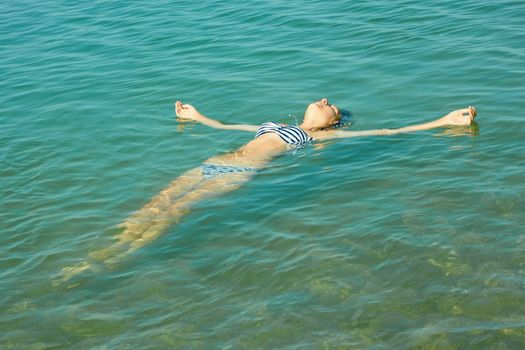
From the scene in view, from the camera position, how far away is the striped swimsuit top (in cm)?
1159

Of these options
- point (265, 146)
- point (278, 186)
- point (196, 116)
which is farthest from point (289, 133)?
point (196, 116)

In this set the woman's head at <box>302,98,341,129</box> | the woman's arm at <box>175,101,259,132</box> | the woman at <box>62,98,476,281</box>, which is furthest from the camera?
the woman's arm at <box>175,101,259,132</box>

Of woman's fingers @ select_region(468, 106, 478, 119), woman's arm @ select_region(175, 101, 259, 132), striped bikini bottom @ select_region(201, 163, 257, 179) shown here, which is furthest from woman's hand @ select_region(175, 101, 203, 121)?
woman's fingers @ select_region(468, 106, 478, 119)

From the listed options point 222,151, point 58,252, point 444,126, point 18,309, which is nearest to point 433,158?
point 444,126

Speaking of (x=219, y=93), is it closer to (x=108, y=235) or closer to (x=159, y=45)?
(x=159, y=45)

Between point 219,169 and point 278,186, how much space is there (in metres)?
0.87

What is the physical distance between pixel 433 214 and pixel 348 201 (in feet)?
3.87

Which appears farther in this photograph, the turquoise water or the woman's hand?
the woman's hand

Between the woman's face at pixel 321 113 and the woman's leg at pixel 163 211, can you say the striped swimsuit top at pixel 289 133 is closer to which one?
the woman's face at pixel 321 113

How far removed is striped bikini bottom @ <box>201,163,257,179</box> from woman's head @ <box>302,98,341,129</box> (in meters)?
1.54

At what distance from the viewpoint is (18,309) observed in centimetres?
809

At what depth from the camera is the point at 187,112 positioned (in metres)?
13.1

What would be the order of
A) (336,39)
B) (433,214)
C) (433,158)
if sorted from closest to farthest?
1. (433,214)
2. (433,158)
3. (336,39)

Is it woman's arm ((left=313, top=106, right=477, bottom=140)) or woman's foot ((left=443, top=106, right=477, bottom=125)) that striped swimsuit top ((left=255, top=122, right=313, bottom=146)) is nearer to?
woman's arm ((left=313, top=106, right=477, bottom=140))
